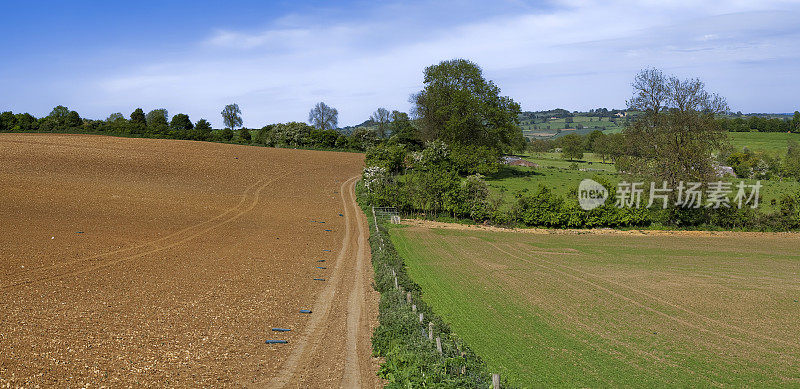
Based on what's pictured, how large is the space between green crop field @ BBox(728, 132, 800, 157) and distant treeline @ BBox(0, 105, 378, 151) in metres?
84.4

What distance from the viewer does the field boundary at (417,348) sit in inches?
414

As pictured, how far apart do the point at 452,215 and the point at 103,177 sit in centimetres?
3250

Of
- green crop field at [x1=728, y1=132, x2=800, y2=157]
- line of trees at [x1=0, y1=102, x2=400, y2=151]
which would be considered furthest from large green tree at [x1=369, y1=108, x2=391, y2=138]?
green crop field at [x1=728, y1=132, x2=800, y2=157]

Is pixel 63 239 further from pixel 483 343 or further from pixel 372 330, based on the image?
pixel 483 343

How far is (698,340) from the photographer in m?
15.3

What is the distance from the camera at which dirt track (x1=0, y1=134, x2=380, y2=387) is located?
12219 millimetres

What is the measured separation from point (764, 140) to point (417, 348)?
449 ft

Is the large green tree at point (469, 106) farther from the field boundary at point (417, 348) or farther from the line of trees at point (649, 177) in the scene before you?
the field boundary at point (417, 348)

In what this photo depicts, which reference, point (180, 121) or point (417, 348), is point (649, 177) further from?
point (180, 121)

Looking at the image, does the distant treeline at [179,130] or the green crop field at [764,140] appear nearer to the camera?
the distant treeline at [179,130]

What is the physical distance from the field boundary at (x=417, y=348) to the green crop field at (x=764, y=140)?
366 feet

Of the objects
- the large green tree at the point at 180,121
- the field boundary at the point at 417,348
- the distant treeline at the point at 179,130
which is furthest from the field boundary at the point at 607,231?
the large green tree at the point at 180,121

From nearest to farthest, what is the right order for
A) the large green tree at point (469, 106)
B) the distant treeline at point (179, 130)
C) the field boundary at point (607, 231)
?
the field boundary at point (607, 231) < the large green tree at point (469, 106) < the distant treeline at point (179, 130)

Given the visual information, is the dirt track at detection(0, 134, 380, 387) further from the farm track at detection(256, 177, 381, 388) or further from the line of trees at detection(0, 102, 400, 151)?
the line of trees at detection(0, 102, 400, 151)
